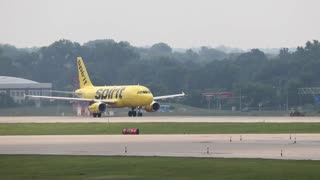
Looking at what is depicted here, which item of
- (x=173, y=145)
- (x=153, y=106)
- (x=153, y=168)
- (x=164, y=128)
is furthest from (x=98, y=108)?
(x=153, y=168)

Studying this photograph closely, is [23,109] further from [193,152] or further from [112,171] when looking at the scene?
[112,171]

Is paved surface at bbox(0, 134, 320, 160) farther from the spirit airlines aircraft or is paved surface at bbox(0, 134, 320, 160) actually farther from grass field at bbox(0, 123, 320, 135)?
the spirit airlines aircraft

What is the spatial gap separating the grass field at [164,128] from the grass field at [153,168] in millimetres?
34623

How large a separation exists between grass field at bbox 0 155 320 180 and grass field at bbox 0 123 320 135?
114 ft

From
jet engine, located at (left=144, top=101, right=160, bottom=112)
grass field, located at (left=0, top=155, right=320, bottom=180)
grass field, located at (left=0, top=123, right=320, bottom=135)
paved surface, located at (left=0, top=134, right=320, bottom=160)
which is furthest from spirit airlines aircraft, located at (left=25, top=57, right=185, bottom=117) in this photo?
grass field, located at (left=0, top=155, right=320, bottom=180)

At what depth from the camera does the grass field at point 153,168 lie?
50.2 metres

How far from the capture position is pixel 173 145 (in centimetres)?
7331

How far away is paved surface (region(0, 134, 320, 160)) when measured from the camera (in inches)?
2522

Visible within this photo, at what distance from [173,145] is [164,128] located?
28504 millimetres

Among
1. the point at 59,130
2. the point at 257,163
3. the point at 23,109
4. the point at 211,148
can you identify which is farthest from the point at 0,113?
the point at 257,163

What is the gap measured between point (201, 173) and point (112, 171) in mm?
4608

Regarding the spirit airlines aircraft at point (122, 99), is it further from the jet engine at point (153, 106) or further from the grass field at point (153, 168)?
the grass field at point (153, 168)

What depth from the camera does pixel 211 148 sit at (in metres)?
69.1

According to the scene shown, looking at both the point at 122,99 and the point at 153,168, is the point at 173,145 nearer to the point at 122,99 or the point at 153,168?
the point at 153,168
